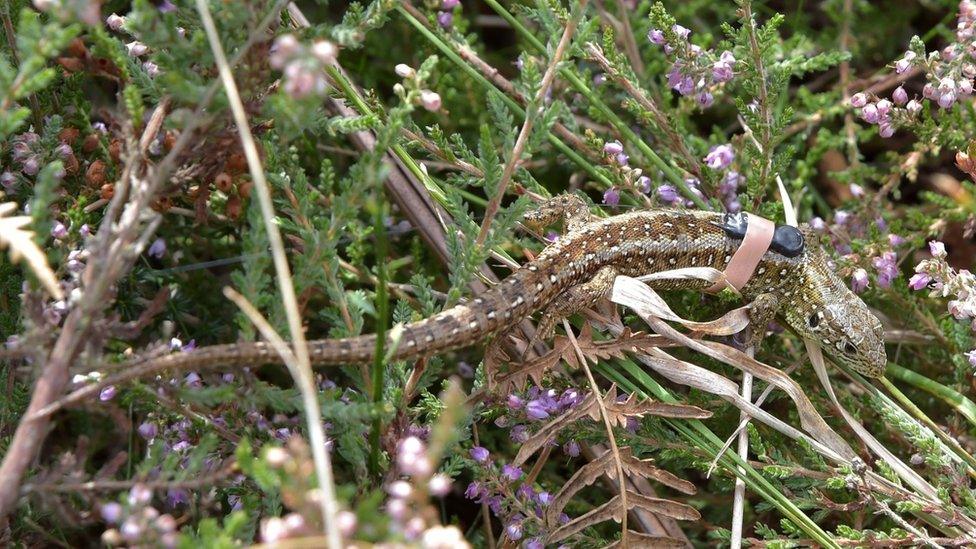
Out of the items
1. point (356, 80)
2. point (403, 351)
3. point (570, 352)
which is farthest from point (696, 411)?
point (356, 80)

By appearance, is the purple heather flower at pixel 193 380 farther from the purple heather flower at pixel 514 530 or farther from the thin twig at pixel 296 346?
the purple heather flower at pixel 514 530

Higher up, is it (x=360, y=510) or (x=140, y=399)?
(x=360, y=510)

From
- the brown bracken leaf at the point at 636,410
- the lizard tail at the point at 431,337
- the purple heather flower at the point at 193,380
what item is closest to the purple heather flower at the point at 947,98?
the brown bracken leaf at the point at 636,410

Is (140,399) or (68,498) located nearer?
(68,498)

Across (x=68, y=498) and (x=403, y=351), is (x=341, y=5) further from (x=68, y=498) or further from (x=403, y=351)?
(x=68, y=498)

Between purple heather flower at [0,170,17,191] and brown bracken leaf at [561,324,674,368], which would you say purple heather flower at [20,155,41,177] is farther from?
brown bracken leaf at [561,324,674,368]

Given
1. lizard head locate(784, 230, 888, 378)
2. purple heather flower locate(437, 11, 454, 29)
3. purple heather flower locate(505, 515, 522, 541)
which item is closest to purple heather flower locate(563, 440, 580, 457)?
purple heather flower locate(505, 515, 522, 541)
